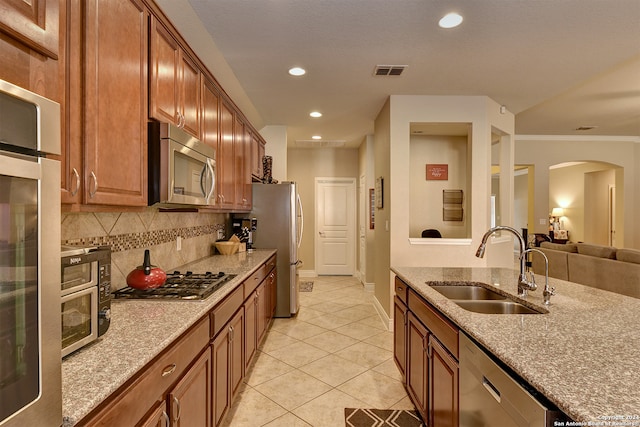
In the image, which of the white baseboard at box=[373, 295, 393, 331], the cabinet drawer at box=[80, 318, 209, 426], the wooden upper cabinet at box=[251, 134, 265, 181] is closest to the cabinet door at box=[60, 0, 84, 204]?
the cabinet drawer at box=[80, 318, 209, 426]

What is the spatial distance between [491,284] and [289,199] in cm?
261

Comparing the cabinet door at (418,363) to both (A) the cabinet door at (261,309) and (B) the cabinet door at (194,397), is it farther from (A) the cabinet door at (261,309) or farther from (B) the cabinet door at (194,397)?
(A) the cabinet door at (261,309)

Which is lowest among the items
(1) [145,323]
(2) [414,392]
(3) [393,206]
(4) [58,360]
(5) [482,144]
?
(2) [414,392]

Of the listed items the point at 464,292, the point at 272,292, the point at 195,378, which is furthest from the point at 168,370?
the point at 272,292

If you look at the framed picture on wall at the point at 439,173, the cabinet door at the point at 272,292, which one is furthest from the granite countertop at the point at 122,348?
the framed picture on wall at the point at 439,173

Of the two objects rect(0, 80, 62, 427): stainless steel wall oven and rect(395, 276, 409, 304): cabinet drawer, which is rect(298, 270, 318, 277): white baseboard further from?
rect(0, 80, 62, 427): stainless steel wall oven

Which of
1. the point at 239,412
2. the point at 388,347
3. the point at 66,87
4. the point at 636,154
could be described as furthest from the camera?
the point at 636,154

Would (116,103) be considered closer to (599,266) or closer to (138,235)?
(138,235)

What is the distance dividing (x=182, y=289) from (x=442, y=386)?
1463mm

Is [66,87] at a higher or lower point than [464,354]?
higher

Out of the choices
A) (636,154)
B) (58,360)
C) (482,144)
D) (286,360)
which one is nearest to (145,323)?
(58,360)

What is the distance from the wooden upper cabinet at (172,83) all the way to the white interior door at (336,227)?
474 centimetres

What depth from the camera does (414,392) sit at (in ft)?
6.83

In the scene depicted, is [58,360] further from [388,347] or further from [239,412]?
[388,347]
